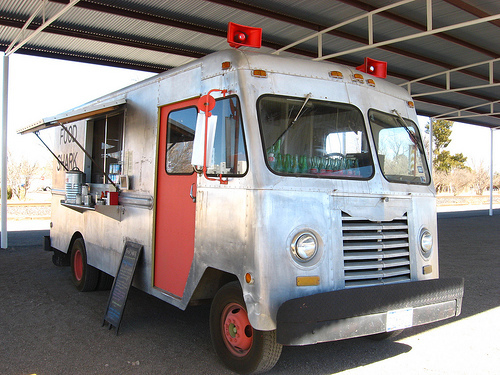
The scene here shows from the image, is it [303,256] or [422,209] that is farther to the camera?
[422,209]

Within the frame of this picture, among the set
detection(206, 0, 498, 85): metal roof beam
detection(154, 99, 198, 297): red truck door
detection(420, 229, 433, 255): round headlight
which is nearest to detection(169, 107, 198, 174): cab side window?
detection(154, 99, 198, 297): red truck door

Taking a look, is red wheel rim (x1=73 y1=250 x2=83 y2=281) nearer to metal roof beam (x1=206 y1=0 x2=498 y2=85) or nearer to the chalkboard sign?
the chalkboard sign

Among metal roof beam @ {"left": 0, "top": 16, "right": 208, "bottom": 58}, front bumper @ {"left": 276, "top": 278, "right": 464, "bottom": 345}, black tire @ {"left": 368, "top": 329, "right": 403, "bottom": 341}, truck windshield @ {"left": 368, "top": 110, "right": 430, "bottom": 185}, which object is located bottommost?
black tire @ {"left": 368, "top": 329, "right": 403, "bottom": 341}

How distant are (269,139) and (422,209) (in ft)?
5.93

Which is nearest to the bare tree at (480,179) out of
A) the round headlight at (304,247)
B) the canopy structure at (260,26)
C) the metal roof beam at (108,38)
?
the canopy structure at (260,26)

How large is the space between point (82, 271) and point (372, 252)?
15.5 feet

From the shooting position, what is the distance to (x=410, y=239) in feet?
14.2

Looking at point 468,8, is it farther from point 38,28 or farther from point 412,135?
point 38,28

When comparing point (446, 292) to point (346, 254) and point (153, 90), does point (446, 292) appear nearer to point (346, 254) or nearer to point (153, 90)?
point (346, 254)

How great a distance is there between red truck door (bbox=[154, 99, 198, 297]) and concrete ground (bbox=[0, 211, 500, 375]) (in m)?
0.66

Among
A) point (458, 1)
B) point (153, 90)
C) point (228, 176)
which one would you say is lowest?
point (228, 176)

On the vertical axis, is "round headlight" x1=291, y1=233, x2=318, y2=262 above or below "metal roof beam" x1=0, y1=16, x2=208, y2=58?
below

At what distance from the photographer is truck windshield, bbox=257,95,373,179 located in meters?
3.89

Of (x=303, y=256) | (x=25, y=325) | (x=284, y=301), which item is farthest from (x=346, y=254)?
(x=25, y=325)
